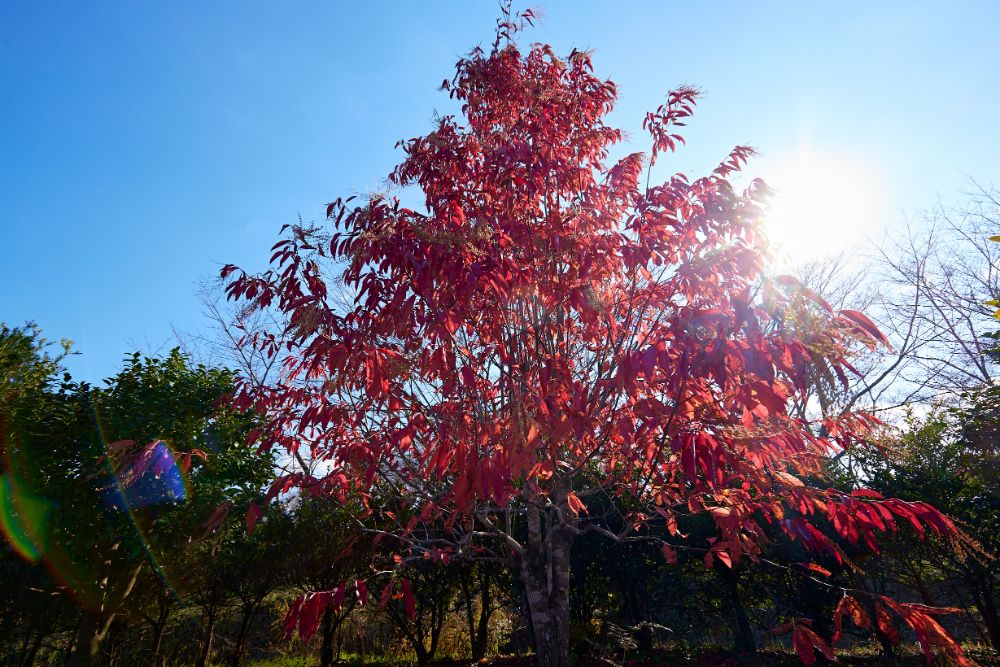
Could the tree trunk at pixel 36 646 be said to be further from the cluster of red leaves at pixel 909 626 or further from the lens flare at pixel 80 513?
the cluster of red leaves at pixel 909 626

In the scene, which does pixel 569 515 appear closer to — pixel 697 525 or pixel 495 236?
pixel 495 236

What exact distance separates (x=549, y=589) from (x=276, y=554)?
20.6ft

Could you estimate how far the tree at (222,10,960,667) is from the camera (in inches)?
82.0

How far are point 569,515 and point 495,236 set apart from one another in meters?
2.32

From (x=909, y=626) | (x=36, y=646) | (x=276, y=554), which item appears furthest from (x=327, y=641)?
(x=909, y=626)

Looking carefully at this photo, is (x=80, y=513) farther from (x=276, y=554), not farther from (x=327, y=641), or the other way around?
(x=327, y=641)

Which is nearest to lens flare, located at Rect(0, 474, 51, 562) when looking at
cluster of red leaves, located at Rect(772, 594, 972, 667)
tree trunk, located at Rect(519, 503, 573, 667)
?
tree trunk, located at Rect(519, 503, 573, 667)

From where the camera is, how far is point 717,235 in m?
3.00

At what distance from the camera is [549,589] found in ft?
12.3

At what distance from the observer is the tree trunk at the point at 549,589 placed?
3.58 metres

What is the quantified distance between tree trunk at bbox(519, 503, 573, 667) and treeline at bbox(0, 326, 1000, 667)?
1.12 metres

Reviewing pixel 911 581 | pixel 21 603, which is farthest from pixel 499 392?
pixel 21 603

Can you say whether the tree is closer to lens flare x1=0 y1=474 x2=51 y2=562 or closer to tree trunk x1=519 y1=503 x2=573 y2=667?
tree trunk x1=519 y1=503 x2=573 y2=667

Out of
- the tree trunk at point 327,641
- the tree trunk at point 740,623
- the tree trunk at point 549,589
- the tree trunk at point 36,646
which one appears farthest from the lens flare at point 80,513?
the tree trunk at point 740,623
